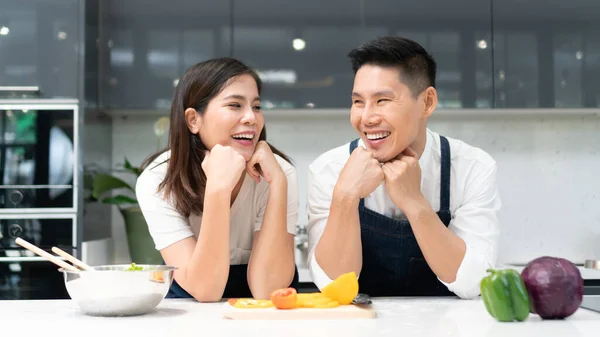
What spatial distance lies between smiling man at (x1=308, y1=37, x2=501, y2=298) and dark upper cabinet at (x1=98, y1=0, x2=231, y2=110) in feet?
5.05

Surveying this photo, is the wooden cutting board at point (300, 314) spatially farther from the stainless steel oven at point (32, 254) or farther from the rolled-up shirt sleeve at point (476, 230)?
the stainless steel oven at point (32, 254)

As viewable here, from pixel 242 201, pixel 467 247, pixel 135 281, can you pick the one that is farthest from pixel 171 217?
pixel 467 247

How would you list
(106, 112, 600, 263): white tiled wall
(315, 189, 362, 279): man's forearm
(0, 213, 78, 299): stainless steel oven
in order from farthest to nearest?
(106, 112, 600, 263): white tiled wall
(0, 213, 78, 299): stainless steel oven
(315, 189, 362, 279): man's forearm

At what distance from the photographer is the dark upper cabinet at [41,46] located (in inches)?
125

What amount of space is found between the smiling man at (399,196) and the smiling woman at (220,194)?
0.14 m

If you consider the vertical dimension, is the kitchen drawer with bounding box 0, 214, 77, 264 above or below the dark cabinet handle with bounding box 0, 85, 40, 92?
below

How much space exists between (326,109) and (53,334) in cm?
241

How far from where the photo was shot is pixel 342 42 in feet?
11.5

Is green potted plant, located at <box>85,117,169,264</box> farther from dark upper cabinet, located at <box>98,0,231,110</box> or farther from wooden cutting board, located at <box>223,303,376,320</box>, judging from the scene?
wooden cutting board, located at <box>223,303,376,320</box>

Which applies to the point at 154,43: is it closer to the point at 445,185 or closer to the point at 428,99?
the point at 428,99

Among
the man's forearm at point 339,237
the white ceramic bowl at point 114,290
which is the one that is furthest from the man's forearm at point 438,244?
the white ceramic bowl at point 114,290

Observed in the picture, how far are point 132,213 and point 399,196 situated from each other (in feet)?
6.30

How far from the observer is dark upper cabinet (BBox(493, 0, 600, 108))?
3.46 m

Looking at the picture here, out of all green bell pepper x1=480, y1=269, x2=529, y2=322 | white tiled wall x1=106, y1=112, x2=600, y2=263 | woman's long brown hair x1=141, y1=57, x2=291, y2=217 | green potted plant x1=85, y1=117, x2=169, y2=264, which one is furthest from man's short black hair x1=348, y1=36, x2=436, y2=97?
white tiled wall x1=106, y1=112, x2=600, y2=263
